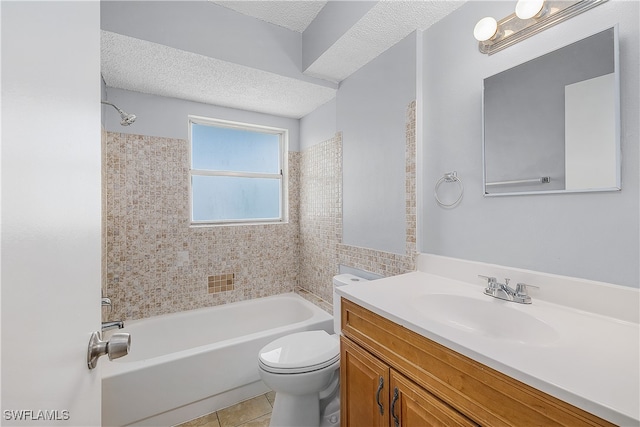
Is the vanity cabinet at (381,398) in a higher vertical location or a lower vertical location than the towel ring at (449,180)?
lower

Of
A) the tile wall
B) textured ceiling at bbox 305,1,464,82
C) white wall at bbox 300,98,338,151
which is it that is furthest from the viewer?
white wall at bbox 300,98,338,151

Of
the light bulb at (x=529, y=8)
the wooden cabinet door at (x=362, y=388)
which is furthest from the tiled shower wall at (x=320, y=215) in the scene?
the light bulb at (x=529, y=8)

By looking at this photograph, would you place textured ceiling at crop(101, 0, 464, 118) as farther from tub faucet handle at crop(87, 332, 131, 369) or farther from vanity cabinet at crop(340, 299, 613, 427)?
tub faucet handle at crop(87, 332, 131, 369)

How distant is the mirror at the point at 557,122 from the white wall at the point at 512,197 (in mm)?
32

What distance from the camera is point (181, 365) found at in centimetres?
160

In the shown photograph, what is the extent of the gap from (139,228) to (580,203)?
2703 millimetres

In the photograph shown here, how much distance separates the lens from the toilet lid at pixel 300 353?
1.37 m

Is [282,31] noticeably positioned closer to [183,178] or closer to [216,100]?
[216,100]

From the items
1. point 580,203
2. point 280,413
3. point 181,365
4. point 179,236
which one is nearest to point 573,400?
point 580,203

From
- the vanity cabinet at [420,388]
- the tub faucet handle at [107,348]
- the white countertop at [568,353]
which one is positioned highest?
the tub faucet handle at [107,348]

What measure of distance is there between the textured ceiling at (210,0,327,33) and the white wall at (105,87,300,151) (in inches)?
36.7

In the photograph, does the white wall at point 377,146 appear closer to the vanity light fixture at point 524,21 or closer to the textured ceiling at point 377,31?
the textured ceiling at point 377,31

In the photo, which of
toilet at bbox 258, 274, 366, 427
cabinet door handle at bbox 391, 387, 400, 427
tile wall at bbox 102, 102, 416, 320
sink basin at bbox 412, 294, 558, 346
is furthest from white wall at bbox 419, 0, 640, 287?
toilet at bbox 258, 274, 366, 427

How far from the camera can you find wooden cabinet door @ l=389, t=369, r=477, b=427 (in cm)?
76
